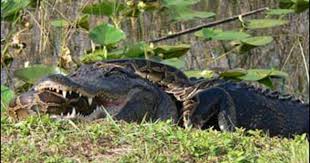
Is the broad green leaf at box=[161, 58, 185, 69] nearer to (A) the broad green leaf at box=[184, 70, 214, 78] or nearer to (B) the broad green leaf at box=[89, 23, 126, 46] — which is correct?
(A) the broad green leaf at box=[184, 70, 214, 78]

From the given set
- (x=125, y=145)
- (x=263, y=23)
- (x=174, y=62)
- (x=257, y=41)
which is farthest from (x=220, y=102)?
(x=125, y=145)

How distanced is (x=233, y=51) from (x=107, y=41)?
5.50 feet

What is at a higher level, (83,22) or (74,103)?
(83,22)

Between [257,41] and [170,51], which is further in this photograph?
[257,41]

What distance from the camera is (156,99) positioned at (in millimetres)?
5191

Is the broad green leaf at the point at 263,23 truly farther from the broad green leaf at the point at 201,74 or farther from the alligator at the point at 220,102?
the alligator at the point at 220,102

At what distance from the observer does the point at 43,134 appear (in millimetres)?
3703

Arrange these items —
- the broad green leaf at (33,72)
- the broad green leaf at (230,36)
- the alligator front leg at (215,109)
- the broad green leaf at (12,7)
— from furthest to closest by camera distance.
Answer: the broad green leaf at (230,36), the broad green leaf at (33,72), the broad green leaf at (12,7), the alligator front leg at (215,109)

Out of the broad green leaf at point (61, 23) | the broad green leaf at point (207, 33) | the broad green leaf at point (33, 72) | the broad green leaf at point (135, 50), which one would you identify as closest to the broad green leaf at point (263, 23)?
the broad green leaf at point (207, 33)

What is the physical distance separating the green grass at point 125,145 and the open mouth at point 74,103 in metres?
0.61

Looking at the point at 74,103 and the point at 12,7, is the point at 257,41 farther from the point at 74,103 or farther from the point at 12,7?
the point at 74,103

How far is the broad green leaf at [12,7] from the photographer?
18.3 feet

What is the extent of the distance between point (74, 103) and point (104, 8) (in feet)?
4.23

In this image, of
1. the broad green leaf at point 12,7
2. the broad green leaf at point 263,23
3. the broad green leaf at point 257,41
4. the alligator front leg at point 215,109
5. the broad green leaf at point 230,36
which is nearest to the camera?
the alligator front leg at point 215,109
